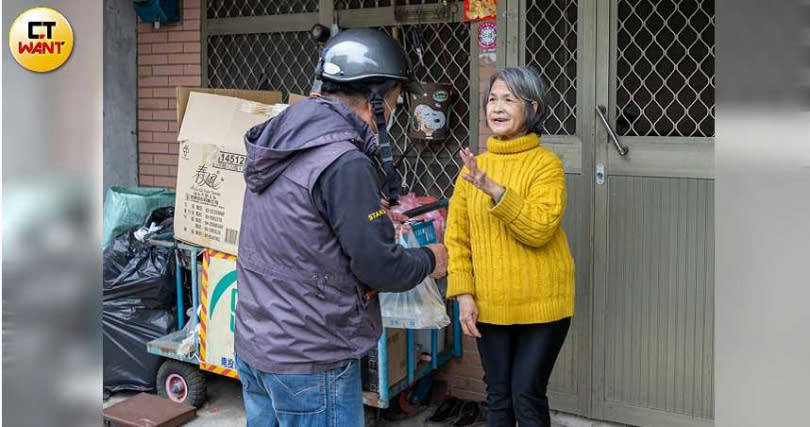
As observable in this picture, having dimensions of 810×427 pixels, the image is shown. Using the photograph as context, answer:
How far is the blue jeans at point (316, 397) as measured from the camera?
2350 millimetres

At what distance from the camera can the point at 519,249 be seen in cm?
325

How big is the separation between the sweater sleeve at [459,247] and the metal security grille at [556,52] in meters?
1.18

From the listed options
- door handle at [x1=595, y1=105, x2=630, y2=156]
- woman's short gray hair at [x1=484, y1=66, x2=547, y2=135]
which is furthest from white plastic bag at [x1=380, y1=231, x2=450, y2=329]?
door handle at [x1=595, y1=105, x2=630, y2=156]

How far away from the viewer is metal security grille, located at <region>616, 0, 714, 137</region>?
4.07 metres

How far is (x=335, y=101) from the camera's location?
7.93ft

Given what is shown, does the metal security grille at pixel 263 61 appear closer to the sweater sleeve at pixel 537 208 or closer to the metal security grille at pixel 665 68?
the metal security grille at pixel 665 68

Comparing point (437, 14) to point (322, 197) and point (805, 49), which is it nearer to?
point (322, 197)

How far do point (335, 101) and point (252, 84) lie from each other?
3279 mm

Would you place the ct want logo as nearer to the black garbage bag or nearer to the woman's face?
the woman's face

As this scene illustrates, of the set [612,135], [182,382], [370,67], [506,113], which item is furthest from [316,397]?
[182,382]

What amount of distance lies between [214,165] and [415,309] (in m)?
1.48

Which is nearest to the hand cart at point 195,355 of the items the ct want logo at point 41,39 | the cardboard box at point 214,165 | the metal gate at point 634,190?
the cardboard box at point 214,165

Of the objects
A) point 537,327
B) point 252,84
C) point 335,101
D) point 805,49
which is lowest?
point 537,327

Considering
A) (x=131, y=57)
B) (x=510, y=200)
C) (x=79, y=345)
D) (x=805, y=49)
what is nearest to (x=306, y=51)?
(x=131, y=57)
